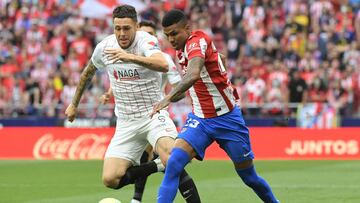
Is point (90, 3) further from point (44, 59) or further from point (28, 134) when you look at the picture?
point (28, 134)

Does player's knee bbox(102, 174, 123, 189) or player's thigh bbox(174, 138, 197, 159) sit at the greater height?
player's thigh bbox(174, 138, 197, 159)

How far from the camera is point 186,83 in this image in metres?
9.97

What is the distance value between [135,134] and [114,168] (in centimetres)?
50

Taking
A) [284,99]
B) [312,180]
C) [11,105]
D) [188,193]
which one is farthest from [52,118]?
[188,193]

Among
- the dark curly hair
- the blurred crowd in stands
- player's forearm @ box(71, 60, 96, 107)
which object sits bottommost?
the blurred crowd in stands

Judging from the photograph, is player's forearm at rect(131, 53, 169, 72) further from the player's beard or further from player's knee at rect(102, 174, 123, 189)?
player's knee at rect(102, 174, 123, 189)

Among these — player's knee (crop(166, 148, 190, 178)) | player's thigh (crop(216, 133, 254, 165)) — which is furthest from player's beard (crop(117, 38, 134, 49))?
player's thigh (crop(216, 133, 254, 165))

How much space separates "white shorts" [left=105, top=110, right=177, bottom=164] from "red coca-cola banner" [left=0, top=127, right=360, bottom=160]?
12.6m

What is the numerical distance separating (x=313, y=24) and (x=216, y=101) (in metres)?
18.9

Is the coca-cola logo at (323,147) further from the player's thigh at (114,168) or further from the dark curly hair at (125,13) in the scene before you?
the dark curly hair at (125,13)

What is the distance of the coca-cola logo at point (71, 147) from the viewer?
2411cm

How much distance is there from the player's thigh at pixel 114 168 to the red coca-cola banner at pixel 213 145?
12707 mm

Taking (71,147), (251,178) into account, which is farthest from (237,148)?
(71,147)

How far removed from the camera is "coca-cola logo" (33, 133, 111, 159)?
24.1 metres
